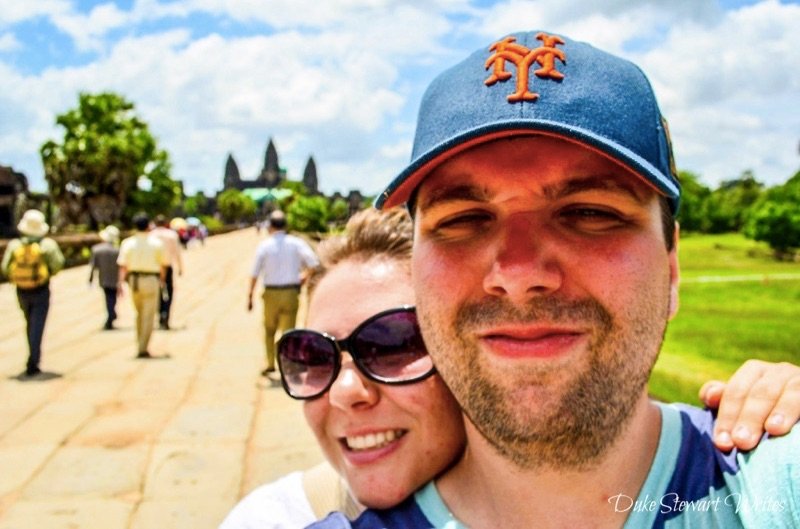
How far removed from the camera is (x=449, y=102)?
1.32 meters

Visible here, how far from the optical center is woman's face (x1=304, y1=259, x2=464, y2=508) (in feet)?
5.20

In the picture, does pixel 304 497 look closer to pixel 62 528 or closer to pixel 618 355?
pixel 618 355

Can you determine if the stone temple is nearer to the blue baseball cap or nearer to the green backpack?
the green backpack

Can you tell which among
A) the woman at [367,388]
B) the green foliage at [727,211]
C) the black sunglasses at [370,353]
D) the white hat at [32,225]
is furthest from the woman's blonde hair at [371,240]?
the green foliage at [727,211]

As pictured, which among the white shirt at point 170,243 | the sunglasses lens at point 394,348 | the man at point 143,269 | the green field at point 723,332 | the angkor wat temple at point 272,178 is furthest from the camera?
the angkor wat temple at point 272,178

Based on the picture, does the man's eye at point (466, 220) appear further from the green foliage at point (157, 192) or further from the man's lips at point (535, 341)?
the green foliage at point (157, 192)

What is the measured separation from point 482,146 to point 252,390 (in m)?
6.01

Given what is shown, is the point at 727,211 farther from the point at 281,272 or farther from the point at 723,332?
the point at 281,272

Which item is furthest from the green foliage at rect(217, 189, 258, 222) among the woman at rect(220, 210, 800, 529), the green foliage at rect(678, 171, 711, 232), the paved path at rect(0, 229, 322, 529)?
the woman at rect(220, 210, 800, 529)

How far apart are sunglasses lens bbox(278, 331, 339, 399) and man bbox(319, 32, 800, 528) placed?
1.76 ft

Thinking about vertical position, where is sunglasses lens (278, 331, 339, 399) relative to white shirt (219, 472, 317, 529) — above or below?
above

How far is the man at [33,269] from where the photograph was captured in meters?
6.98

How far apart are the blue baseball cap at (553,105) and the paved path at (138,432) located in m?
3.32

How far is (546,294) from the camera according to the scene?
1213mm
